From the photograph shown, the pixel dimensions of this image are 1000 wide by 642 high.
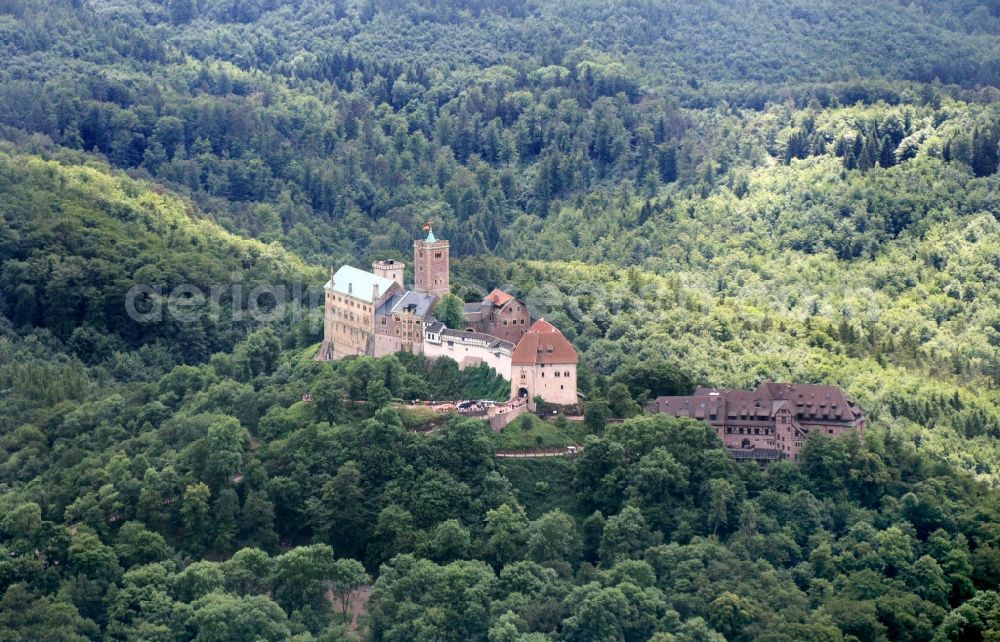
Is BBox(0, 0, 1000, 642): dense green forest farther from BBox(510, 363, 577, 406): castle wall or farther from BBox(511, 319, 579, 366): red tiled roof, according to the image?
BBox(511, 319, 579, 366): red tiled roof

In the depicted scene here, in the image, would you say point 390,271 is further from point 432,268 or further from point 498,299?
point 498,299

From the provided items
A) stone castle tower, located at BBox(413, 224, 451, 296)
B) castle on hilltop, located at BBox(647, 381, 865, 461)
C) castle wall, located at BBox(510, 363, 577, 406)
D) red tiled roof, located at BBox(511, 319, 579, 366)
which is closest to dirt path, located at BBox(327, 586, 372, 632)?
castle wall, located at BBox(510, 363, 577, 406)

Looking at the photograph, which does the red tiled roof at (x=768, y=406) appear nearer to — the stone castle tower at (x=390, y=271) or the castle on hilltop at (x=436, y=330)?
the castle on hilltop at (x=436, y=330)

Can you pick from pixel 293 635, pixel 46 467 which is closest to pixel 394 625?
pixel 293 635

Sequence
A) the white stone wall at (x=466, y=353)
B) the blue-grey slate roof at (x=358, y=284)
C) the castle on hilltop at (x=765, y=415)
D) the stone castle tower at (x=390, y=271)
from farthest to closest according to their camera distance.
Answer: the stone castle tower at (x=390, y=271) < the blue-grey slate roof at (x=358, y=284) < the white stone wall at (x=466, y=353) < the castle on hilltop at (x=765, y=415)

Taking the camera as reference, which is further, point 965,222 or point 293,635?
point 965,222

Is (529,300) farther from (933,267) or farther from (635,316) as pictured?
(933,267)

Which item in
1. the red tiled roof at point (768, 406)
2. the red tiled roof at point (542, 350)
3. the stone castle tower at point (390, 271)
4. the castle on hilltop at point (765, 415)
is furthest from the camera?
the stone castle tower at point (390, 271)


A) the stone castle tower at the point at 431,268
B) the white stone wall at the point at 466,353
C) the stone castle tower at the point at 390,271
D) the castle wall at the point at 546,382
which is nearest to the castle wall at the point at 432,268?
the stone castle tower at the point at 431,268
